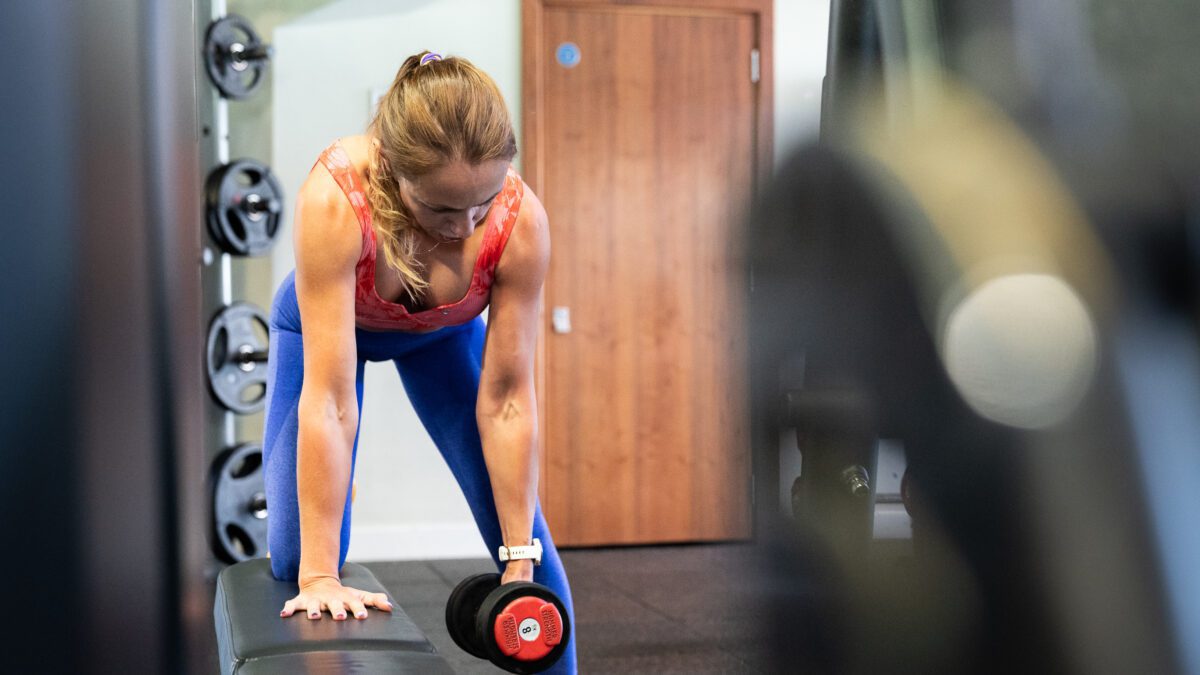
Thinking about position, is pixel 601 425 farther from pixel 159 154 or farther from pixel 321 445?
pixel 159 154

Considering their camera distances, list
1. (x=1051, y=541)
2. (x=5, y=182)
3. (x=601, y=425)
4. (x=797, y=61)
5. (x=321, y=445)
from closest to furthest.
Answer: (x=1051, y=541), (x=797, y=61), (x=5, y=182), (x=321, y=445), (x=601, y=425)

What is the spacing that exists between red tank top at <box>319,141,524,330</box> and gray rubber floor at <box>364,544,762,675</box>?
595 millimetres

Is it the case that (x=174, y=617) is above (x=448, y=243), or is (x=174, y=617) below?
below

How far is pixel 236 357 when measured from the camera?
11.8 feet

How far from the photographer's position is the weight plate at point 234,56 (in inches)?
139

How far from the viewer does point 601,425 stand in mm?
4293

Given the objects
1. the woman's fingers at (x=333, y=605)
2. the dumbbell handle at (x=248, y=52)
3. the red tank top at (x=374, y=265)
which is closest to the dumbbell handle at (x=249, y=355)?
the dumbbell handle at (x=248, y=52)

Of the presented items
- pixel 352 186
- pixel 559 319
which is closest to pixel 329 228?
pixel 352 186

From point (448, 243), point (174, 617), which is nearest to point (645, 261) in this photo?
point (448, 243)

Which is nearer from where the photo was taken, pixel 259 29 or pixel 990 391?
pixel 990 391

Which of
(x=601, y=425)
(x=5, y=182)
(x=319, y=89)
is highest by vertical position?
(x=319, y=89)

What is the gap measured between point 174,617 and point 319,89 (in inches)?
139

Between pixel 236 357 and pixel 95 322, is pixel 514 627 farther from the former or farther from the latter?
pixel 236 357

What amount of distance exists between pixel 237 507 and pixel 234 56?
1.47 metres
